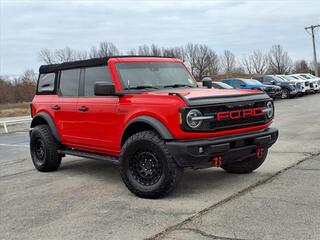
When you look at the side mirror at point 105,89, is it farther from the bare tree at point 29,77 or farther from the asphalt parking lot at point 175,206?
the bare tree at point 29,77

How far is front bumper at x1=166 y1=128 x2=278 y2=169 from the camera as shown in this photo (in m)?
5.81

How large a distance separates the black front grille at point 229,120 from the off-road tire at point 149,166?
52cm

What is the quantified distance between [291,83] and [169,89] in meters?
25.8

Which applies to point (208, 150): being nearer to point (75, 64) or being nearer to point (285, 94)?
point (75, 64)

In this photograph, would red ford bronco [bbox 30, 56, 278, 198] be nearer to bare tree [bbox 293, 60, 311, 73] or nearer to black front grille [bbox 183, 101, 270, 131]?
black front grille [bbox 183, 101, 270, 131]

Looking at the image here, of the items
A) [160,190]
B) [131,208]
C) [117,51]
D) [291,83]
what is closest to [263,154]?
[160,190]

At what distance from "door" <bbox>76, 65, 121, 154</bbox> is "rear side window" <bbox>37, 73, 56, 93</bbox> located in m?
1.10

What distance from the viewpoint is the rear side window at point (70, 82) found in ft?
26.5

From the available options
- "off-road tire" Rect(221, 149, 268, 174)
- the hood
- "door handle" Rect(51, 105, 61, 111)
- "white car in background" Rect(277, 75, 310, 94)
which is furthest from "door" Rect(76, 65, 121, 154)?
"white car in background" Rect(277, 75, 310, 94)

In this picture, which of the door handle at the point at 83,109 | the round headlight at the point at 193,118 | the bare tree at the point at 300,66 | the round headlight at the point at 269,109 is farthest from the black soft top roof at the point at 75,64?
the bare tree at the point at 300,66

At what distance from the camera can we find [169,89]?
7.12m

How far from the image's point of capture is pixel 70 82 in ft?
27.2

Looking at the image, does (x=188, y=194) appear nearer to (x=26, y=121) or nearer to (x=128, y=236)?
(x=128, y=236)

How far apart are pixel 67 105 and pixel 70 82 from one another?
48 centimetres
